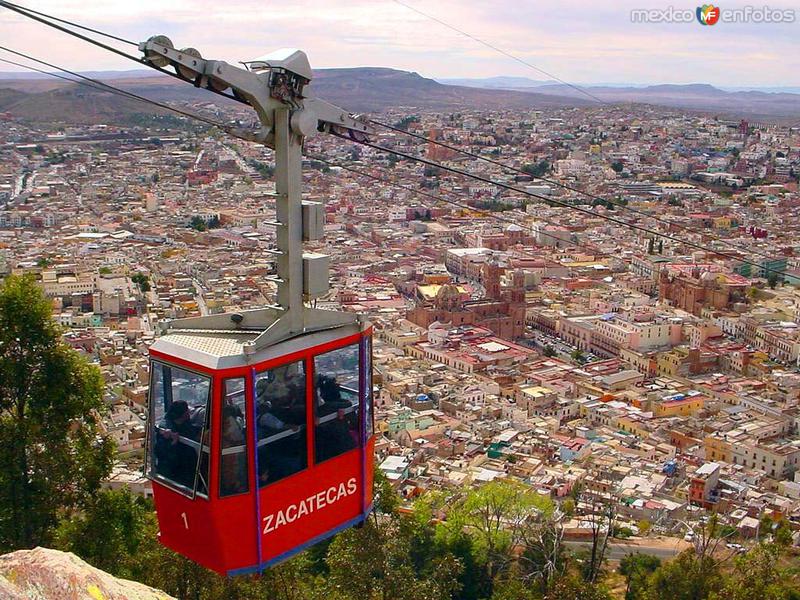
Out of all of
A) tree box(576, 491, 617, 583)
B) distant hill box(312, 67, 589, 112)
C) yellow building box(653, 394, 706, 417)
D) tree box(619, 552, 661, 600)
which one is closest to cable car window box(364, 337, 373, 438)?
tree box(619, 552, 661, 600)

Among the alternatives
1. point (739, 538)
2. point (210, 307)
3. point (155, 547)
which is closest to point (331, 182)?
point (210, 307)

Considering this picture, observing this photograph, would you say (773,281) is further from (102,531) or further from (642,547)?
(102,531)

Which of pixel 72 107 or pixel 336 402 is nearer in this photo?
pixel 336 402

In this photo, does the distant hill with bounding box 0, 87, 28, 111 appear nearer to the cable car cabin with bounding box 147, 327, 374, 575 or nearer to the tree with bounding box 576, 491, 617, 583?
the tree with bounding box 576, 491, 617, 583

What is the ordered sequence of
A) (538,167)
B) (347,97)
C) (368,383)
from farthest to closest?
(347,97), (538,167), (368,383)

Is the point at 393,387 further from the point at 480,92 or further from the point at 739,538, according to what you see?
the point at 480,92

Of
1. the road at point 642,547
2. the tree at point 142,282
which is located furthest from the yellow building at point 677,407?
the tree at point 142,282

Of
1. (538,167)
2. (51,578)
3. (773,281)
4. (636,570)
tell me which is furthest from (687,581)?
(538,167)
